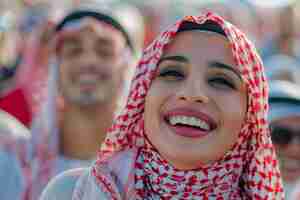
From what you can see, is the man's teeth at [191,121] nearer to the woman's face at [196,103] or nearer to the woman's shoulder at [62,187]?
A: the woman's face at [196,103]

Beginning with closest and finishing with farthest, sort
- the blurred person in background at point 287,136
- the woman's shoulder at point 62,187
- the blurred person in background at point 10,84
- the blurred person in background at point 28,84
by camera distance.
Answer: the woman's shoulder at point 62,187 < the blurred person in background at point 287,136 < the blurred person in background at point 28,84 < the blurred person in background at point 10,84

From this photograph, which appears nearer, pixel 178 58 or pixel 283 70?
pixel 178 58

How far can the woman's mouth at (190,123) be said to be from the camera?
9.23ft

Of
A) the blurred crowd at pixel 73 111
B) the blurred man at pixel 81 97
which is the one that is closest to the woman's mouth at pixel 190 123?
the blurred crowd at pixel 73 111

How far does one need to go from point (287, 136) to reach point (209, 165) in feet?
6.29

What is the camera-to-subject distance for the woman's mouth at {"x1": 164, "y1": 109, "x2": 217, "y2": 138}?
281cm

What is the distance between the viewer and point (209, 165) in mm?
2867

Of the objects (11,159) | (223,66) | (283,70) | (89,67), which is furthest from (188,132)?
(283,70)

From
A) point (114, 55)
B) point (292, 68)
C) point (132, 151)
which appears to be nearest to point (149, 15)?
point (292, 68)

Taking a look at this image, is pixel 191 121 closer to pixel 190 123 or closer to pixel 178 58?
pixel 190 123

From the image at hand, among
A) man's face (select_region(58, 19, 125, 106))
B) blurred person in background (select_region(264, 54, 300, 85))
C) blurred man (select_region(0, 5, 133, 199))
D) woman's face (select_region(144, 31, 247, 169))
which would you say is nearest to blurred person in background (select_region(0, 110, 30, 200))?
blurred man (select_region(0, 5, 133, 199))

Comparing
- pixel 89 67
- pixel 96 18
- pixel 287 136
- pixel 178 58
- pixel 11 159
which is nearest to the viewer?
pixel 178 58

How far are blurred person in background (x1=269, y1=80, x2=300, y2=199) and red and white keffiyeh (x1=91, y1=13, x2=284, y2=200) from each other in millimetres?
1520

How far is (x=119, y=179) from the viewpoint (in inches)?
115
